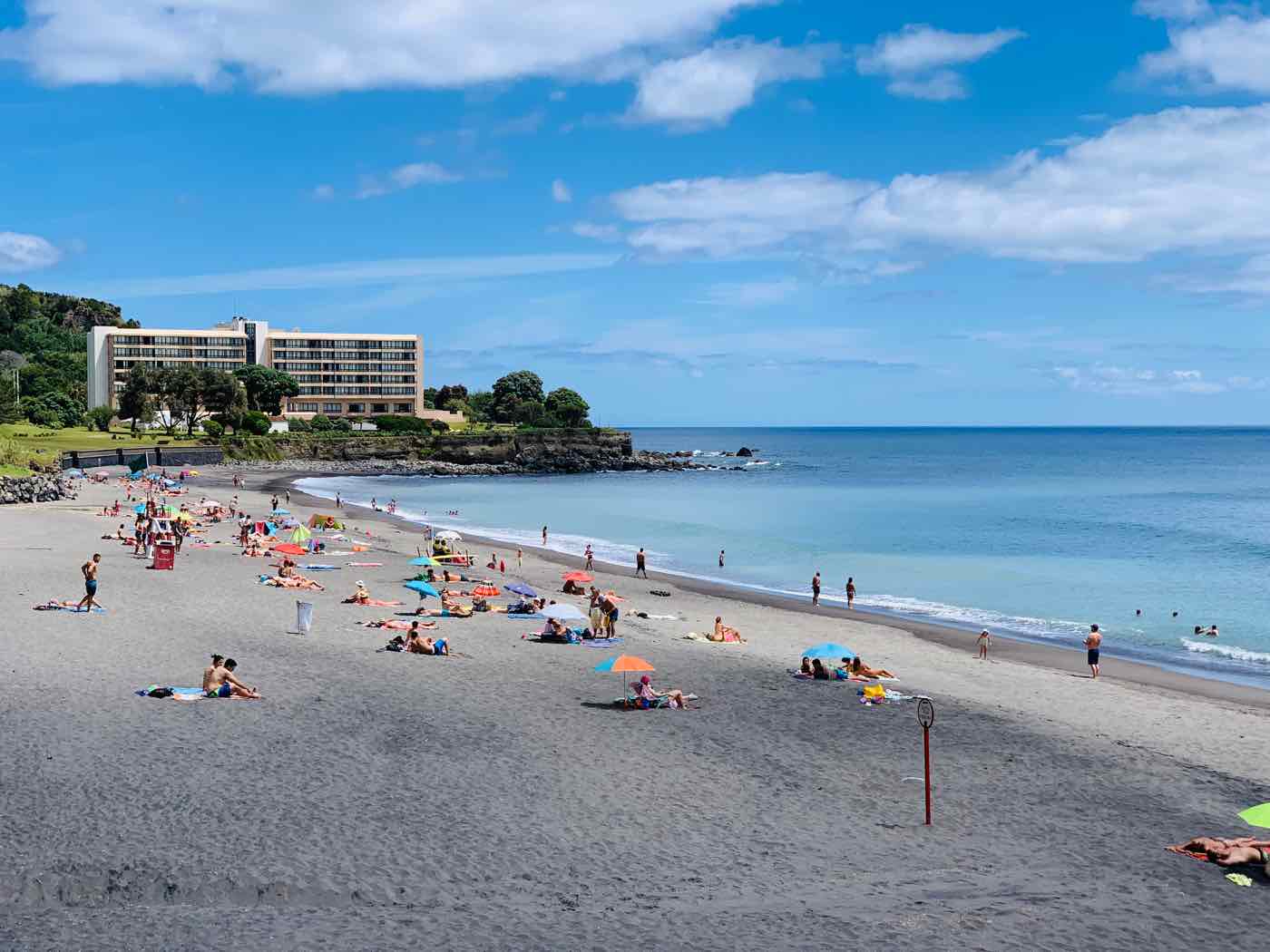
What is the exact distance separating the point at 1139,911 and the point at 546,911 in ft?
19.6

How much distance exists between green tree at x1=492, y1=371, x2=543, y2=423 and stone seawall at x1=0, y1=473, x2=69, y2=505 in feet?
368

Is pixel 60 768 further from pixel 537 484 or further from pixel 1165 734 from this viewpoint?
pixel 537 484

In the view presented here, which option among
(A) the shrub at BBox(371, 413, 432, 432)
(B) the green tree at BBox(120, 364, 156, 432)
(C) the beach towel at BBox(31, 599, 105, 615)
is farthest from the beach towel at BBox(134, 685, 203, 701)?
(A) the shrub at BBox(371, 413, 432, 432)

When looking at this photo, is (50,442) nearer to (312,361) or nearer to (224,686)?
(312,361)

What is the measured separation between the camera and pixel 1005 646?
94.6 feet

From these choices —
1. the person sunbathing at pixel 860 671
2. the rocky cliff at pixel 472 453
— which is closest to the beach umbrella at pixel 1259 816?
the person sunbathing at pixel 860 671

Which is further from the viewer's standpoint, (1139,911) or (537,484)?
(537,484)

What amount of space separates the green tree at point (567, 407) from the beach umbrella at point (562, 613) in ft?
431

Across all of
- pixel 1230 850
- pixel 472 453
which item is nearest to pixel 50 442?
pixel 472 453

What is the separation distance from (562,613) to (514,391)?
15057cm

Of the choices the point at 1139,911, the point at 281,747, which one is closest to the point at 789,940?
the point at 1139,911

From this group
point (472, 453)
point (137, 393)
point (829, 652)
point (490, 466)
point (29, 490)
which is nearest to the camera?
point (829, 652)

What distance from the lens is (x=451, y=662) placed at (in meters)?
21.7

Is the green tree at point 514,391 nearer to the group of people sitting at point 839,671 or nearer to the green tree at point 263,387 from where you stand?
the green tree at point 263,387
